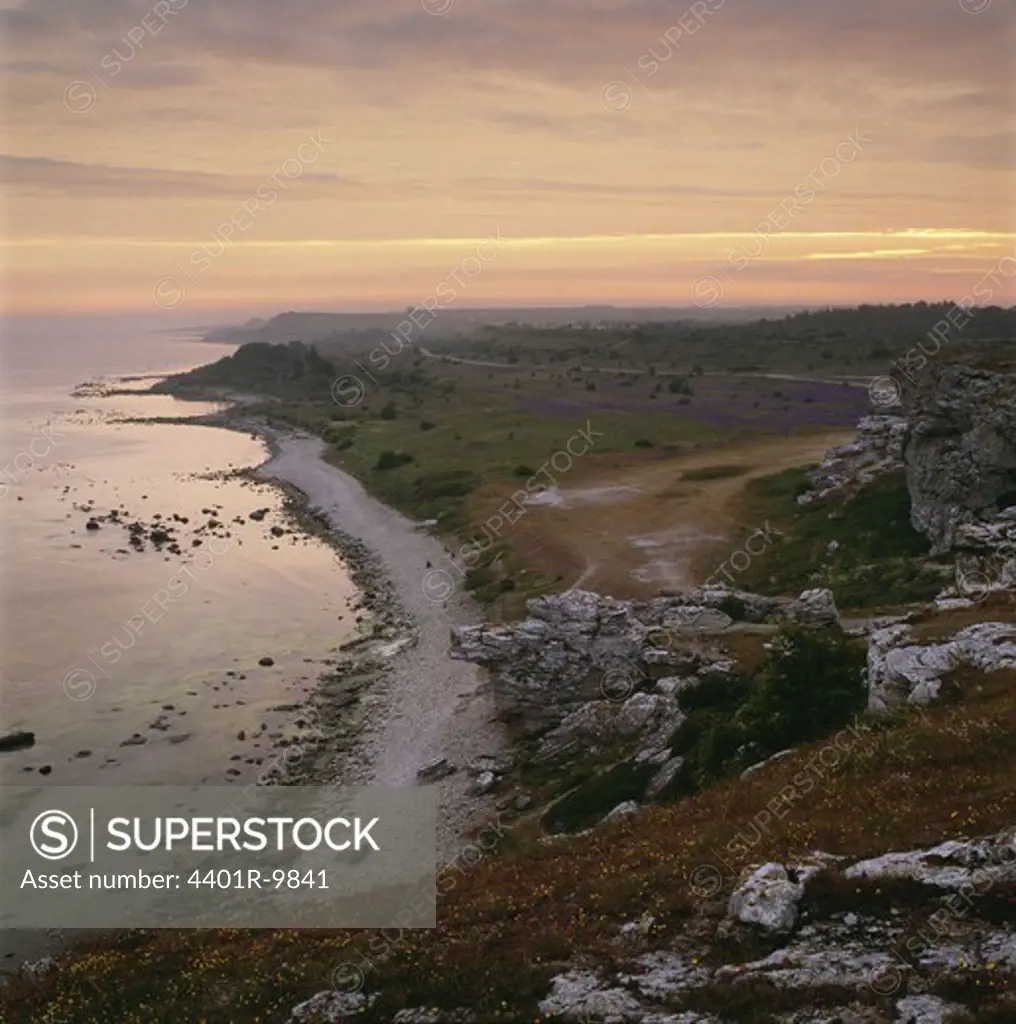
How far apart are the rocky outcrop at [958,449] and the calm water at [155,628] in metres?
28.5

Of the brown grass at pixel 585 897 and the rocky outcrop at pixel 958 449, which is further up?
the rocky outcrop at pixel 958 449

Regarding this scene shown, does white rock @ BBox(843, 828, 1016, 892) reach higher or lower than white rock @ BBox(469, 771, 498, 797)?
higher

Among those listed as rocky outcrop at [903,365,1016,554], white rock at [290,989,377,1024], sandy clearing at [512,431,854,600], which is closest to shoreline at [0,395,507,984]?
sandy clearing at [512,431,854,600]

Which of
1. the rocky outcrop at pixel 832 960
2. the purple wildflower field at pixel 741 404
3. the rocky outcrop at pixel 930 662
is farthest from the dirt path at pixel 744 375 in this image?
the rocky outcrop at pixel 832 960

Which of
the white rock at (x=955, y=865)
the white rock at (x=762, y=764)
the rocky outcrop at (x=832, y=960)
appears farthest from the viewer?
the white rock at (x=762, y=764)

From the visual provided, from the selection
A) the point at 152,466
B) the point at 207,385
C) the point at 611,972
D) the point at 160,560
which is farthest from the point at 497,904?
the point at 207,385

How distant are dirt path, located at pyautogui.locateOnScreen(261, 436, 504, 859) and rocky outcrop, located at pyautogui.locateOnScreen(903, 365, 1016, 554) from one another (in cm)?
2176

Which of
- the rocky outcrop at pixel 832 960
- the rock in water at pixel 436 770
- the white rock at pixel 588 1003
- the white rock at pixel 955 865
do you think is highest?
the white rock at pixel 955 865

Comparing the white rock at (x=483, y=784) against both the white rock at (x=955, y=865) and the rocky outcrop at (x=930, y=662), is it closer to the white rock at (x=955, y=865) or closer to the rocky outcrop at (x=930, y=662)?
the rocky outcrop at (x=930, y=662)

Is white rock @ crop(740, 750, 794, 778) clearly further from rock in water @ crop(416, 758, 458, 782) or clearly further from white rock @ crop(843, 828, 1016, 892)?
rock in water @ crop(416, 758, 458, 782)

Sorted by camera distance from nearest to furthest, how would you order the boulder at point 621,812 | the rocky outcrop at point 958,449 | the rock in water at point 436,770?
the boulder at point 621,812, the rock in water at point 436,770, the rocky outcrop at point 958,449

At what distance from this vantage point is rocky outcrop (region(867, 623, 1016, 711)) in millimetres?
20797

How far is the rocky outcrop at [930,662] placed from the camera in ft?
68.2

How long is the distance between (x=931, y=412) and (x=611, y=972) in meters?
39.2
